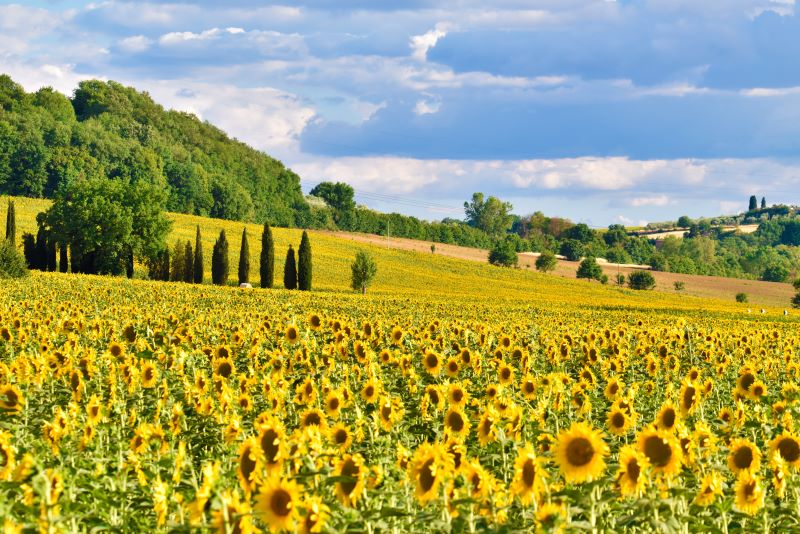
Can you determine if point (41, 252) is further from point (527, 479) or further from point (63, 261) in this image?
point (527, 479)

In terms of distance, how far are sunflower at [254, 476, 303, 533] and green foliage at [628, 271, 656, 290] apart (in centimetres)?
11514

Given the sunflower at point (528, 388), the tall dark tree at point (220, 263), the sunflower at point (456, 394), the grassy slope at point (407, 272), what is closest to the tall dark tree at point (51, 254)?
the tall dark tree at point (220, 263)

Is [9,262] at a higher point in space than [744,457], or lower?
higher

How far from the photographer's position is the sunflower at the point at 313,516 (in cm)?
461

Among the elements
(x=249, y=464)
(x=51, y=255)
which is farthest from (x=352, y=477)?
(x=51, y=255)

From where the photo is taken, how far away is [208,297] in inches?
1812

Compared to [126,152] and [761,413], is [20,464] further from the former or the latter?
[126,152]

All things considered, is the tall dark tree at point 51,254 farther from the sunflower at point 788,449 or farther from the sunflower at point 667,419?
the sunflower at point 788,449

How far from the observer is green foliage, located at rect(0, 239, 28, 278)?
1967 inches

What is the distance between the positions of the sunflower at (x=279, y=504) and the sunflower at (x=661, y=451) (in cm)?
247

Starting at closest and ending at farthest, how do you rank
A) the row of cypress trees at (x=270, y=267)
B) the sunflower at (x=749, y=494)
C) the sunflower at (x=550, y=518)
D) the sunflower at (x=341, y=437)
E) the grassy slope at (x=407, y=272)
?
the sunflower at (x=550, y=518)
the sunflower at (x=749, y=494)
the sunflower at (x=341, y=437)
the row of cypress trees at (x=270, y=267)
the grassy slope at (x=407, y=272)

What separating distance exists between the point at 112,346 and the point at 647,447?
9.49 metres

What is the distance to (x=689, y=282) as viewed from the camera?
12588cm

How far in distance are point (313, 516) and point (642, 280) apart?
115715 millimetres
